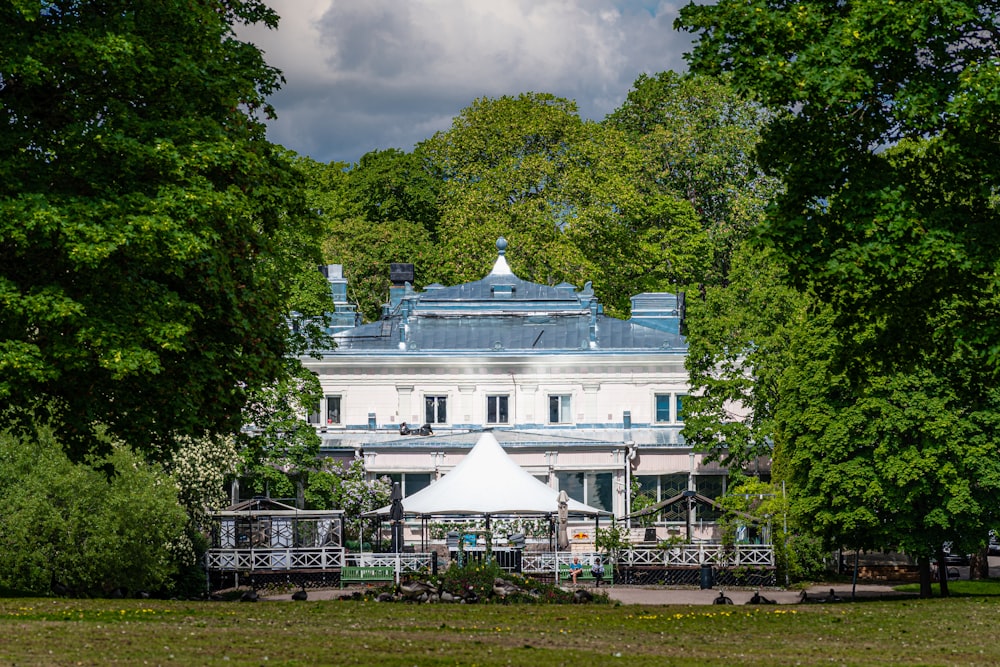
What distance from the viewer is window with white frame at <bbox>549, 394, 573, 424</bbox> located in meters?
60.9

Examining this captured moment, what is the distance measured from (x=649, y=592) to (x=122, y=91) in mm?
22478

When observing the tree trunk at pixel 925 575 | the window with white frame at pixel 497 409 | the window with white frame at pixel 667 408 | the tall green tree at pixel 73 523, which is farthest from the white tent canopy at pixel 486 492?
the window with white frame at pixel 667 408

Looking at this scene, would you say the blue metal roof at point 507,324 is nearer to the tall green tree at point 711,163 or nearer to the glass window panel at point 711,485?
the glass window panel at point 711,485

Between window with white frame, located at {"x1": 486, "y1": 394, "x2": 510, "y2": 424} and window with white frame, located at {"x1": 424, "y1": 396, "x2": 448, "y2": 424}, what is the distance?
1761 millimetres

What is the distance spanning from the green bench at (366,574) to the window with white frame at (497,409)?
17.7 meters

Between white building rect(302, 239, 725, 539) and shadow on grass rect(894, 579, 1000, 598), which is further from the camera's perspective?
white building rect(302, 239, 725, 539)

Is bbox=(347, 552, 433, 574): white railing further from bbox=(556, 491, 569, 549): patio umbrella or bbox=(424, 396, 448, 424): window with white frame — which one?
bbox=(424, 396, 448, 424): window with white frame

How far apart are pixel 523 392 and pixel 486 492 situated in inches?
852

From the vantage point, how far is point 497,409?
60.9 metres

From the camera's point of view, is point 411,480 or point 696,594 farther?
point 411,480

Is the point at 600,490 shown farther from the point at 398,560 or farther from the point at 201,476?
the point at 201,476

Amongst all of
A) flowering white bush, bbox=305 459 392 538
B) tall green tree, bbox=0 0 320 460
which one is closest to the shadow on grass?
flowering white bush, bbox=305 459 392 538

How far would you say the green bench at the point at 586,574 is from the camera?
44250 mm

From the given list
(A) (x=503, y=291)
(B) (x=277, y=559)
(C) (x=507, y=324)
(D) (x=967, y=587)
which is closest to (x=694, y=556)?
(D) (x=967, y=587)
